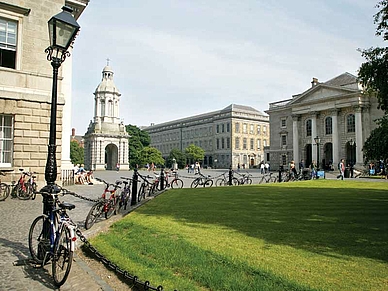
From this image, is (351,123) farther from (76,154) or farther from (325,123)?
(76,154)

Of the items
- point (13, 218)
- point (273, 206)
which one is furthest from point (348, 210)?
point (13, 218)

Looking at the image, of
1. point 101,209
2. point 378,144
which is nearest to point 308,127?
point 378,144

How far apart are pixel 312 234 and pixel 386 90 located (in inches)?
293

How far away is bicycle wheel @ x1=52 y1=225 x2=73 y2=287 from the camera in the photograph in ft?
15.9

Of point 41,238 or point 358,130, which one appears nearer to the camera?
point 41,238

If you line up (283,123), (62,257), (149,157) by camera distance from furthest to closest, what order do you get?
(149,157)
(283,123)
(62,257)

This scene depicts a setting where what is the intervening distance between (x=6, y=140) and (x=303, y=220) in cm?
1268

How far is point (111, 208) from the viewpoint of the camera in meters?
9.47

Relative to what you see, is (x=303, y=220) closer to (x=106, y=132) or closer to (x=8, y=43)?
(x=8, y=43)

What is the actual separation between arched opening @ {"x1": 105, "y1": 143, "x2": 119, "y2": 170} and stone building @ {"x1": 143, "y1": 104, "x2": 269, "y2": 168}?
108 ft

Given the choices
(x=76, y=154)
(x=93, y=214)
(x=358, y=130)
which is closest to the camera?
(x=93, y=214)

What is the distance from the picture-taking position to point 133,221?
8898 mm

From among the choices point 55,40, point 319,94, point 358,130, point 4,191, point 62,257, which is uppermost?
point 319,94

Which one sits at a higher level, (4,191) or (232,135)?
(232,135)
